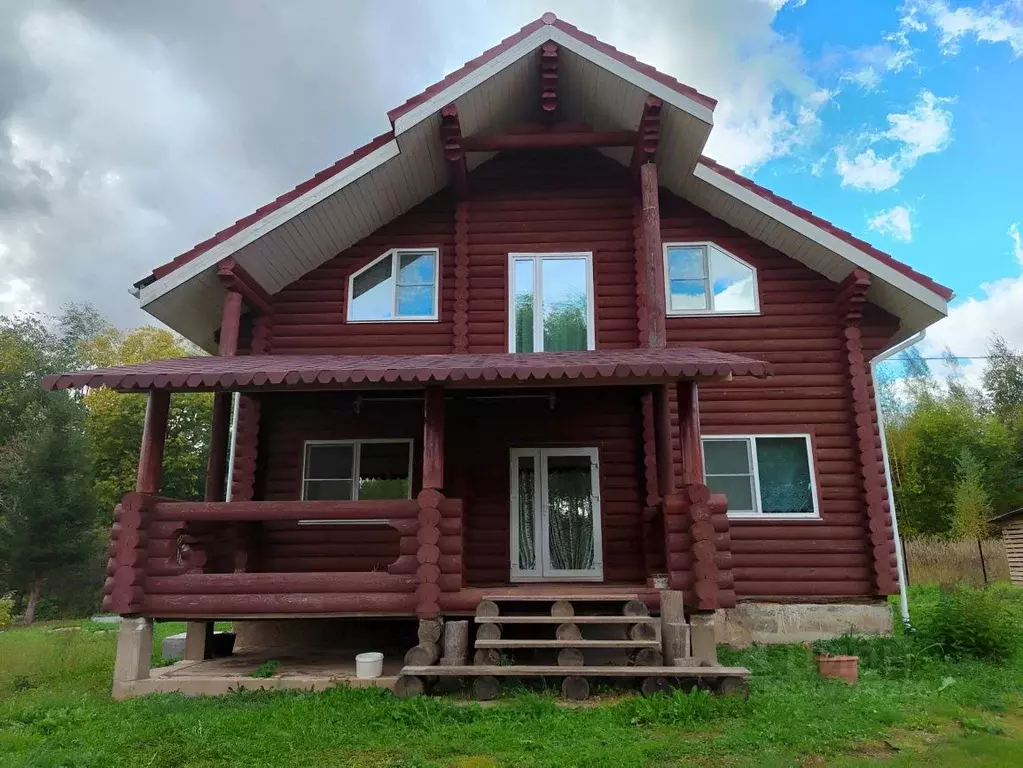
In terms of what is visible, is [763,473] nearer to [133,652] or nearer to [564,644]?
[564,644]

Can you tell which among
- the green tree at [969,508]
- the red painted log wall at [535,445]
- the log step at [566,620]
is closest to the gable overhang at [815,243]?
the red painted log wall at [535,445]

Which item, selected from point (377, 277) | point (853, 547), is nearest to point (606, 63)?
point (377, 277)

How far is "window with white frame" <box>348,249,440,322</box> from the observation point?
11055 millimetres

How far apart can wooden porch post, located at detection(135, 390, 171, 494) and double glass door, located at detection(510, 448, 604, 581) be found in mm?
4642

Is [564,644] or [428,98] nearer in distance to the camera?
[564,644]

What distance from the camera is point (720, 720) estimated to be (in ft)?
19.0

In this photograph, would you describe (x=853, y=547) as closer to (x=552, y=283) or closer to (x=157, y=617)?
(x=552, y=283)

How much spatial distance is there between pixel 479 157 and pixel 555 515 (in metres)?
5.71

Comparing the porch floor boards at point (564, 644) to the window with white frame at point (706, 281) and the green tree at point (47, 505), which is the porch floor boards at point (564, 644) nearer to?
the window with white frame at point (706, 281)

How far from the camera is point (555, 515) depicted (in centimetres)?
1027

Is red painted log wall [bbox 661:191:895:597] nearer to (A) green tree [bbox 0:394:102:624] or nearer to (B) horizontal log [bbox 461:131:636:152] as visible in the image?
(B) horizontal log [bbox 461:131:636:152]

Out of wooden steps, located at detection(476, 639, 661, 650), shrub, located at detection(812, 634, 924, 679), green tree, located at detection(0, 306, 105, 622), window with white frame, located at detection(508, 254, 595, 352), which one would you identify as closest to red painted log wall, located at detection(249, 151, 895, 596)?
window with white frame, located at detection(508, 254, 595, 352)

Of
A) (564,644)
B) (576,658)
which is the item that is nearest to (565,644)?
(564,644)

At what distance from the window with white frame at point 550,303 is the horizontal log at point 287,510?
3.69 meters
